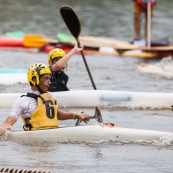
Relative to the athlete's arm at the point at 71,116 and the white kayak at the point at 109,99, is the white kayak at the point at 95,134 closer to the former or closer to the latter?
the athlete's arm at the point at 71,116

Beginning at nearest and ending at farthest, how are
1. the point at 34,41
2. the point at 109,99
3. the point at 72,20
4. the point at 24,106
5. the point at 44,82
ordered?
the point at 24,106, the point at 44,82, the point at 72,20, the point at 109,99, the point at 34,41

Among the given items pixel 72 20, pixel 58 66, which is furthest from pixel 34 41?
pixel 58 66

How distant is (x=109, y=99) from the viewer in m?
13.1

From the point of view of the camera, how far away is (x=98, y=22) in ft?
87.5

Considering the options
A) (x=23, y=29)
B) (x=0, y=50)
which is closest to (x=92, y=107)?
(x=0, y=50)

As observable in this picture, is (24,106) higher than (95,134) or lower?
higher

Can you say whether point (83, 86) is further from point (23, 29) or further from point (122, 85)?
point (23, 29)

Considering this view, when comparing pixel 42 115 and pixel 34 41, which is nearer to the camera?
pixel 42 115

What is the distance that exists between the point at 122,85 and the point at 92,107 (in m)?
2.91

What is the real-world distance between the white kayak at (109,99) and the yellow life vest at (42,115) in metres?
2.70

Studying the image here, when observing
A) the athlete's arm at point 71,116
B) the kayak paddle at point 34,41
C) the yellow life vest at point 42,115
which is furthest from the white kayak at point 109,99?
the kayak paddle at point 34,41

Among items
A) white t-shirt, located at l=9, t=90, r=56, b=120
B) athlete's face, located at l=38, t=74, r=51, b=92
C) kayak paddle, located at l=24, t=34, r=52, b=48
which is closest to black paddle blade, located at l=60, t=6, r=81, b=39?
athlete's face, located at l=38, t=74, r=51, b=92

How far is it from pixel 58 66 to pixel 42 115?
211cm

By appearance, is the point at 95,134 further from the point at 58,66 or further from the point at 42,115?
the point at 58,66
